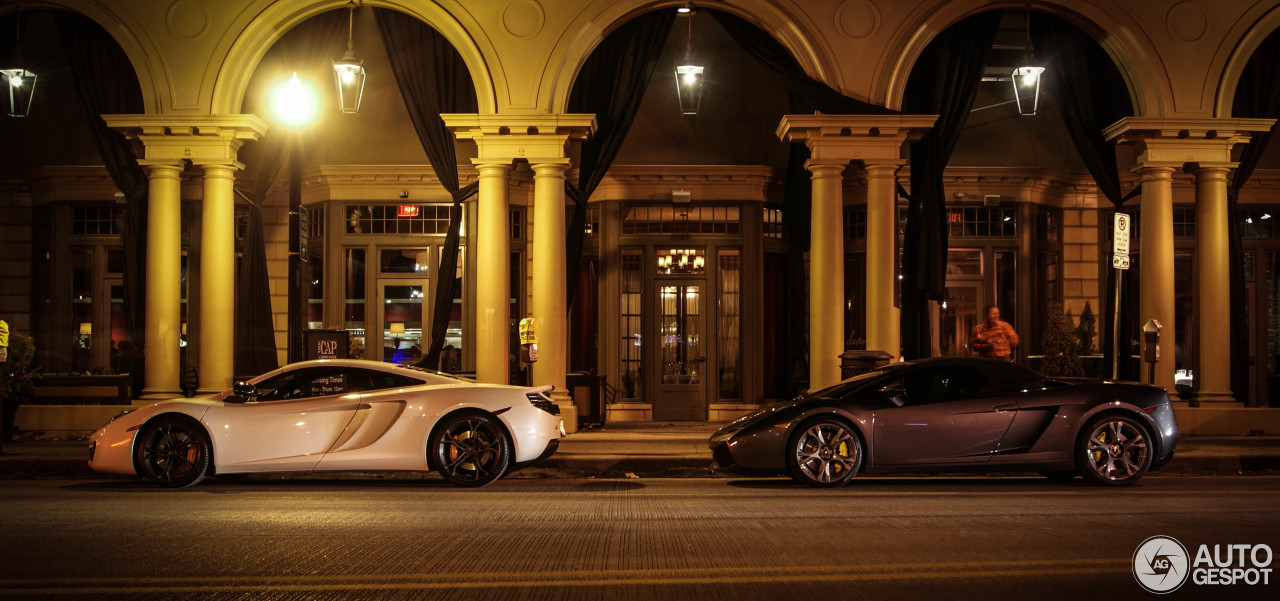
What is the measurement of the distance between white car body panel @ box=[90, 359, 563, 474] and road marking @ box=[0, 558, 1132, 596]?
4376 millimetres

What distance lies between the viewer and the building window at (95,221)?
19.1 metres

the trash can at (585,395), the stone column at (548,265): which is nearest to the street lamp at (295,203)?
the stone column at (548,265)

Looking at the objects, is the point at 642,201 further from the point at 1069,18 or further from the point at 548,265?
the point at 1069,18

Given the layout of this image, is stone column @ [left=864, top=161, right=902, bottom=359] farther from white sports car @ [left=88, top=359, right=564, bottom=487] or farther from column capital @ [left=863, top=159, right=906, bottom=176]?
white sports car @ [left=88, top=359, right=564, bottom=487]

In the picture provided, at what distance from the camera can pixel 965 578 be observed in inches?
225

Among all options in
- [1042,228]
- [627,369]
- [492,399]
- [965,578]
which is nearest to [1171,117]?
[1042,228]

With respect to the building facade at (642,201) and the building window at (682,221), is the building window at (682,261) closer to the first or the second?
the building facade at (642,201)

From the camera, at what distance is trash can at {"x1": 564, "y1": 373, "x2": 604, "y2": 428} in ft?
53.8

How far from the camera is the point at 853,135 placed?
50.0 ft

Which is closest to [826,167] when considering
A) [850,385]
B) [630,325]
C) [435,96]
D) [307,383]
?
[630,325]

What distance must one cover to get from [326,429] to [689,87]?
9289 millimetres

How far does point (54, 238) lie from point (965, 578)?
18.3 m

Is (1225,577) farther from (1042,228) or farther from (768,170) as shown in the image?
(1042,228)

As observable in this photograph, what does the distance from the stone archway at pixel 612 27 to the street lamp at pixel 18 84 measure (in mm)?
8542
